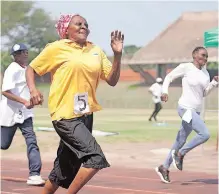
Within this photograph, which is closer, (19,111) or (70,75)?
(70,75)

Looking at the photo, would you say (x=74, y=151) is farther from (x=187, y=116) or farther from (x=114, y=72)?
(x=187, y=116)

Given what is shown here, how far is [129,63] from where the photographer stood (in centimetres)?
7256

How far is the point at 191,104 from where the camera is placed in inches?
365

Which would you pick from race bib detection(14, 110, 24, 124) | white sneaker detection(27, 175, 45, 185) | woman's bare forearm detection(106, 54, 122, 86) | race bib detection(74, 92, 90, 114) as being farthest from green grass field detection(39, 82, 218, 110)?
race bib detection(74, 92, 90, 114)

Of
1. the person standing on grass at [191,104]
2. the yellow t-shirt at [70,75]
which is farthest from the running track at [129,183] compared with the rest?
the yellow t-shirt at [70,75]

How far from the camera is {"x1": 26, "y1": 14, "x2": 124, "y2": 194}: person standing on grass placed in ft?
19.8

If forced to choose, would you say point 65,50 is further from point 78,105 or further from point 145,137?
point 145,137

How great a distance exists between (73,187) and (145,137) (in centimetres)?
1354

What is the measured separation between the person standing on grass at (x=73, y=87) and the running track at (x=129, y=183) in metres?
2.20

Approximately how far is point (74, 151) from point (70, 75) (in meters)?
0.66

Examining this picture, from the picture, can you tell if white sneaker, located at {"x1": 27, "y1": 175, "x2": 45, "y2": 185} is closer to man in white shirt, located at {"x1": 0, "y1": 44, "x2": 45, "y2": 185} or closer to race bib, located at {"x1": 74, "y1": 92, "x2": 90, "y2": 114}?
man in white shirt, located at {"x1": 0, "y1": 44, "x2": 45, "y2": 185}

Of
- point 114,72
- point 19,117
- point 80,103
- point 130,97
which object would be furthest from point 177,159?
point 130,97

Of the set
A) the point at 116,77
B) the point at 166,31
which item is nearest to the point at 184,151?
the point at 116,77

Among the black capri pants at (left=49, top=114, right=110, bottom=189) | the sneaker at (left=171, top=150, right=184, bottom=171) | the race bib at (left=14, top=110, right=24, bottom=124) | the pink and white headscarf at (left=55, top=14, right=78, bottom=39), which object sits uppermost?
the pink and white headscarf at (left=55, top=14, right=78, bottom=39)
